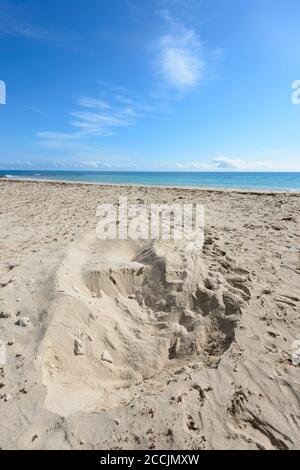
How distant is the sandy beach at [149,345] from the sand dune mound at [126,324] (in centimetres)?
1

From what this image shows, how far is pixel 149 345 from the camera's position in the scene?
3674 millimetres

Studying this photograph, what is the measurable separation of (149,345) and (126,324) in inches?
17.1

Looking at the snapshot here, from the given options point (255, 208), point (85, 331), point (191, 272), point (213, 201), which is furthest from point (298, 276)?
point (213, 201)

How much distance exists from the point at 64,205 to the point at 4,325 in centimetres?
821

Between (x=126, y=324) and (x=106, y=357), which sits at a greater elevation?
(x=126, y=324)

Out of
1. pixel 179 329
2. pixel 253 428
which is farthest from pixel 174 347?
pixel 253 428

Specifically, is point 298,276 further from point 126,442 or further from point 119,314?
point 126,442

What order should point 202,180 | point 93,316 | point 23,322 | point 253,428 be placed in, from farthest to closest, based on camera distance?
point 202,180 < point 93,316 < point 23,322 < point 253,428

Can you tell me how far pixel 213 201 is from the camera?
489 inches

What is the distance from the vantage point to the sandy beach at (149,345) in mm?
2504

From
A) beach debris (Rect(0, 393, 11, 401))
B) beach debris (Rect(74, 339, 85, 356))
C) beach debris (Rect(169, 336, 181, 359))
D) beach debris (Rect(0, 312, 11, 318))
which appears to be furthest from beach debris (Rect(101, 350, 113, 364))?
beach debris (Rect(0, 312, 11, 318))

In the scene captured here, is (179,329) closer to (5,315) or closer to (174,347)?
(174,347)

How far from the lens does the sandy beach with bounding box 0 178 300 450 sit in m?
2.50

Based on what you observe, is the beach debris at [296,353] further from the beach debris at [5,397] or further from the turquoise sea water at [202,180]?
the turquoise sea water at [202,180]
